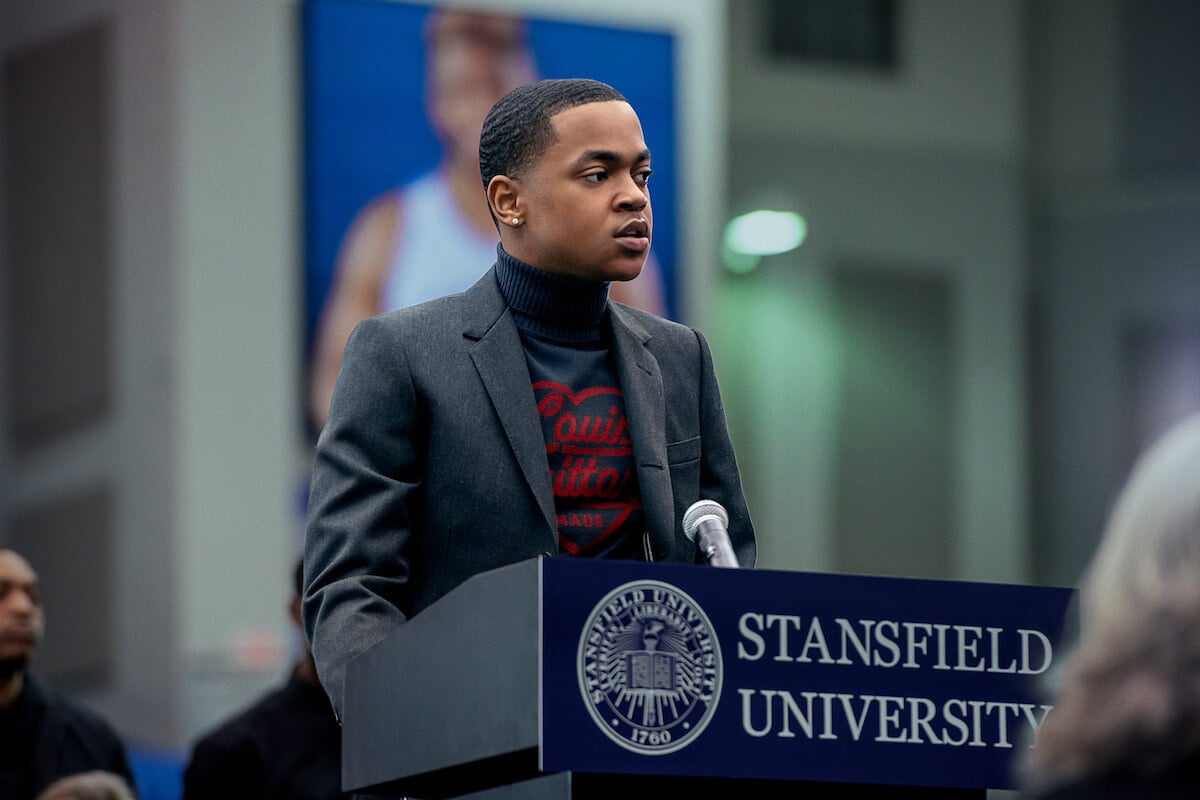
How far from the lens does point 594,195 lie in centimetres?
295

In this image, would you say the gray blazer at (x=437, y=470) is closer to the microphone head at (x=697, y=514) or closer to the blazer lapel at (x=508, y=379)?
the blazer lapel at (x=508, y=379)

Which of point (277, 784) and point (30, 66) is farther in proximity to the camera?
point (30, 66)

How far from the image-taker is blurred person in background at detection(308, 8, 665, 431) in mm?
10344

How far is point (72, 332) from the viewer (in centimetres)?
1109

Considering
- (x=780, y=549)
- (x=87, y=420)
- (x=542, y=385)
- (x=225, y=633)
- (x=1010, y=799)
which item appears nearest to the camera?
(x=1010, y=799)

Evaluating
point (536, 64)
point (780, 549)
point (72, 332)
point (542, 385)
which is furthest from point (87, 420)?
point (542, 385)

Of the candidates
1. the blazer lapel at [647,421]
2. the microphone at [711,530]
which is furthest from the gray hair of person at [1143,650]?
the blazer lapel at [647,421]

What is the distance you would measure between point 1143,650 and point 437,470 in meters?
1.53

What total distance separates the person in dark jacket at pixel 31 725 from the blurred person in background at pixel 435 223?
373 cm

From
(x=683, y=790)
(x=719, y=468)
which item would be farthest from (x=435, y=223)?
(x=683, y=790)

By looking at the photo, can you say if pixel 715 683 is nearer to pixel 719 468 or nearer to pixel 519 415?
pixel 519 415

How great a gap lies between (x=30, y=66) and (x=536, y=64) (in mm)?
2592

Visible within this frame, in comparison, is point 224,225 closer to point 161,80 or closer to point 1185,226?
point 161,80

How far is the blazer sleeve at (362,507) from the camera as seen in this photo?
2.81m
